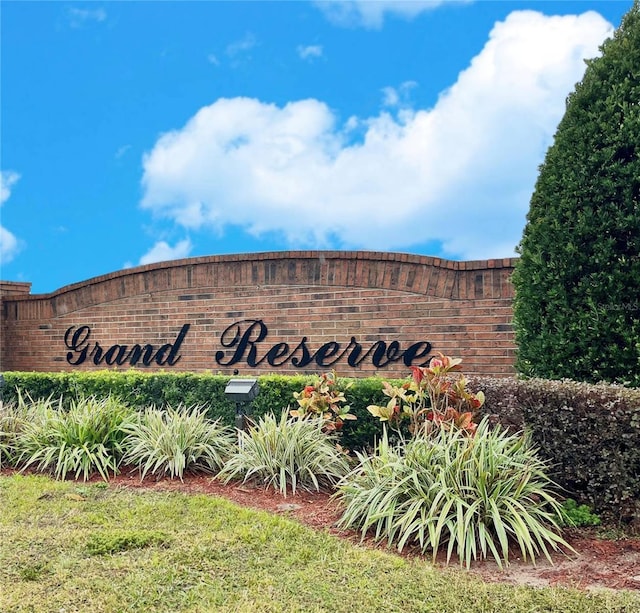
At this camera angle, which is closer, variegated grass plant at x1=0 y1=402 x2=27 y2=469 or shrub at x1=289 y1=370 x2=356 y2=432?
shrub at x1=289 y1=370 x2=356 y2=432

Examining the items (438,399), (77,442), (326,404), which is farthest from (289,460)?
(77,442)

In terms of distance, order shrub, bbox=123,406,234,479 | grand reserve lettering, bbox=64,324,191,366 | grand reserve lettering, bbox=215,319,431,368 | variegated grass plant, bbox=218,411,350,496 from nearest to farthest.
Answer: variegated grass plant, bbox=218,411,350,496 < shrub, bbox=123,406,234,479 < grand reserve lettering, bbox=215,319,431,368 < grand reserve lettering, bbox=64,324,191,366

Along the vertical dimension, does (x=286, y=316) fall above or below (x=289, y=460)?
above

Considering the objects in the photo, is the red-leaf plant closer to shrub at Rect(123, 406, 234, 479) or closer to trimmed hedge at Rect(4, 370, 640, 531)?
trimmed hedge at Rect(4, 370, 640, 531)

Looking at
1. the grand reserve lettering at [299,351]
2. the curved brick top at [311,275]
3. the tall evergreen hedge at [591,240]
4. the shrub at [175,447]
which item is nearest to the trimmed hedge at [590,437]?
the tall evergreen hedge at [591,240]

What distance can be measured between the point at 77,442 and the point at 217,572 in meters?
3.37

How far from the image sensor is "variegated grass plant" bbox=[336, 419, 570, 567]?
12.5 feet

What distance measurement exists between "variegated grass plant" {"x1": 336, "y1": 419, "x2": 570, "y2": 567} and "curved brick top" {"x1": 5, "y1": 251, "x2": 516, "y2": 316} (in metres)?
3.58

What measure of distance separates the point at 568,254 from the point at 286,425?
2.90m

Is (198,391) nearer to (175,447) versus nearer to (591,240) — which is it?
(175,447)

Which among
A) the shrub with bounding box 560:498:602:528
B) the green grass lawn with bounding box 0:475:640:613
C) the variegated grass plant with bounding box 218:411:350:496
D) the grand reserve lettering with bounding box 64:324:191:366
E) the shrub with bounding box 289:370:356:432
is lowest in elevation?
the green grass lawn with bounding box 0:475:640:613

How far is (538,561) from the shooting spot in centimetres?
378

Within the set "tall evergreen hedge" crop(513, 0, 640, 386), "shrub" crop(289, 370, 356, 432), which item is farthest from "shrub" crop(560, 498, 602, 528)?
"shrub" crop(289, 370, 356, 432)

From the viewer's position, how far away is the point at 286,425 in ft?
18.2
